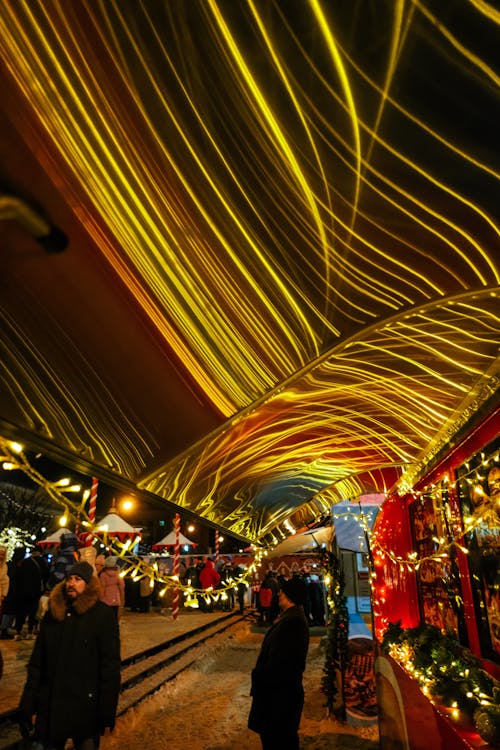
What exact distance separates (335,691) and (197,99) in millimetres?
7604

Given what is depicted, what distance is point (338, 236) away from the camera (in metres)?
1.97

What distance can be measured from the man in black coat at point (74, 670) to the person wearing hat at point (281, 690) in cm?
139

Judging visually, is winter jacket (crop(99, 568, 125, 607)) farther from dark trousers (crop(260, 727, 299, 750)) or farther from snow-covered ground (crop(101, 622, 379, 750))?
dark trousers (crop(260, 727, 299, 750))

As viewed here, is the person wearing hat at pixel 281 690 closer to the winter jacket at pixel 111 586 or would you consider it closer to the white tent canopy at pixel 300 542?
the winter jacket at pixel 111 586

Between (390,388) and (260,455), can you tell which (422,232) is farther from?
(260,455)

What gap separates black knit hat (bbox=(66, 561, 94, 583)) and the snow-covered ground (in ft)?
9.69

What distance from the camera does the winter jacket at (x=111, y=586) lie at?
8.04 m

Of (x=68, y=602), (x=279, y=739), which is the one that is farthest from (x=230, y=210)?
(x=279, y=739)

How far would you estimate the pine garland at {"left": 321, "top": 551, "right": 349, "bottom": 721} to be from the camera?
21.1ft

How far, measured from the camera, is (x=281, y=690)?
4148 millimetres

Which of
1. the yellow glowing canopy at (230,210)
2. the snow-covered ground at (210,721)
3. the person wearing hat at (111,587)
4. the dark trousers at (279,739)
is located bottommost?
the snow-covered ground at (210,721)

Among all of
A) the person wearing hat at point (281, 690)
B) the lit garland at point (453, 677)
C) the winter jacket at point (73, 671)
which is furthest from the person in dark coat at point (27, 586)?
the lit garland at point (453, 677)

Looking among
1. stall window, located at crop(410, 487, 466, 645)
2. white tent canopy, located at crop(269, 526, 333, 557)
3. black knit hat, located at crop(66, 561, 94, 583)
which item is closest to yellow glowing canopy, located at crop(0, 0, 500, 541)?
black knit hat, located at crop(66, 561, 94, 583)

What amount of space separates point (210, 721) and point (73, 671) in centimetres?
380
